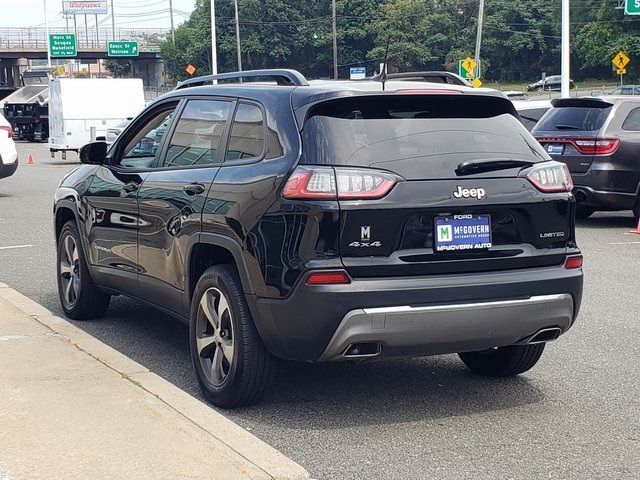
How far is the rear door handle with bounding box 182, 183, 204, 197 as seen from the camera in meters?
5.86

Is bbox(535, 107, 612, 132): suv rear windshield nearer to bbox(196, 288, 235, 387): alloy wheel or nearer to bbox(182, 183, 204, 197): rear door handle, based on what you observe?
bbox(182, 183, 204, 197): rear door handle

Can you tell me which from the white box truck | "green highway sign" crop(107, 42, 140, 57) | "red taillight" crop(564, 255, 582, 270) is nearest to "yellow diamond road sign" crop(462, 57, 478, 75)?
the white box truck

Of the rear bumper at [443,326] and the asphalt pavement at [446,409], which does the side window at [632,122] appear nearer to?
the asphalt pavement at [446,409]

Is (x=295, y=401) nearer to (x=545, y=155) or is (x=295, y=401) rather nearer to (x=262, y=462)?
(x=262, y=462)

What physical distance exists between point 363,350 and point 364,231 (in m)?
0.58

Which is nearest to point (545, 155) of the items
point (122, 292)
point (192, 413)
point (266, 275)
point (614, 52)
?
point (266, 275)

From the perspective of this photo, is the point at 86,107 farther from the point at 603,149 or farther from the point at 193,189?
the point at 193,189

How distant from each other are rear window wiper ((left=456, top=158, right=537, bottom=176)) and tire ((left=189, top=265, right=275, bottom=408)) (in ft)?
4.27

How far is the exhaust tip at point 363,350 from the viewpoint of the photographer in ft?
16.5

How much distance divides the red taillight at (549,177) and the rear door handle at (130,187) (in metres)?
2.61

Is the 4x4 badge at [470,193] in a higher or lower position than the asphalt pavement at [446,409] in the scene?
higher

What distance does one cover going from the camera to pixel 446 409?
5.63m

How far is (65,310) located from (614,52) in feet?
246

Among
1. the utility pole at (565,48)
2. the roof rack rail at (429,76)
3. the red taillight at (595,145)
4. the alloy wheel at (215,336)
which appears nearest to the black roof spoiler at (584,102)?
the red taillight at (595,145)
